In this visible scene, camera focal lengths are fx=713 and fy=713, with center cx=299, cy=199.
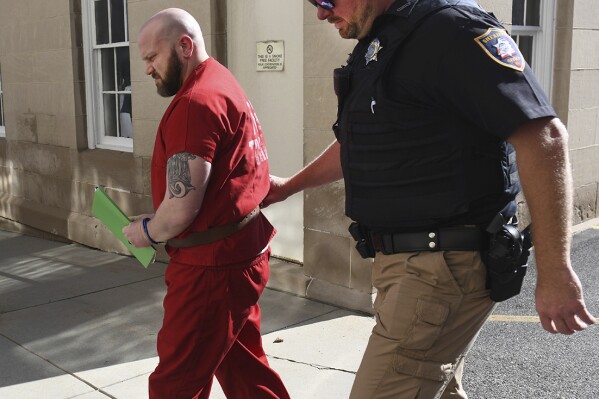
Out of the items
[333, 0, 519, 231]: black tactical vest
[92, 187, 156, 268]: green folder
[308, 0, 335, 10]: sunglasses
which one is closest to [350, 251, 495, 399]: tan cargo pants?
[333, 0, 519, 231]: black tactical vest

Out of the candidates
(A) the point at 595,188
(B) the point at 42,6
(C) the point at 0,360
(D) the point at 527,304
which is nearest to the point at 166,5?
(B) the point at 42,6

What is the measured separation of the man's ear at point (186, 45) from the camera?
287 centimetres

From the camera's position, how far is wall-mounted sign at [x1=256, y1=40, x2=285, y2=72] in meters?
5.71

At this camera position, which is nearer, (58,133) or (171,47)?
(171,47)

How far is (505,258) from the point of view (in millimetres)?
2006

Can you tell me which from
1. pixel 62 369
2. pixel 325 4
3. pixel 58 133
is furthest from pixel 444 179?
pixel 58 133

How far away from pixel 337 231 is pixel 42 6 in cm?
522

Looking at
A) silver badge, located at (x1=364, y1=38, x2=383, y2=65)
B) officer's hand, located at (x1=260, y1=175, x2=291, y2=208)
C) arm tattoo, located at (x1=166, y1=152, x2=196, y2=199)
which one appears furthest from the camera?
officer's hand, located at (x1=260, y1=175, x2=291, y2=208)

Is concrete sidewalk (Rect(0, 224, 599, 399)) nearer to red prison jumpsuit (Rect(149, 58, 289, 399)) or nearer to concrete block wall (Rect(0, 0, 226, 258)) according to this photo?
red prison jumpsuit (Rect(149, 58, 289, 399))

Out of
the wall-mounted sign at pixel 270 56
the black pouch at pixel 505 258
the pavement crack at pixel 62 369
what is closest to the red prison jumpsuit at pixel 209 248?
the black pouch at pixel 505 258

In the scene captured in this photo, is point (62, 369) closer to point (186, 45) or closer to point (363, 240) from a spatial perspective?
point (186, 45)

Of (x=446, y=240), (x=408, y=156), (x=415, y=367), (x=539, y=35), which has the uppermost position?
(x=539, y=35)

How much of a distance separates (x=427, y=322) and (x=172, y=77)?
1.51 m

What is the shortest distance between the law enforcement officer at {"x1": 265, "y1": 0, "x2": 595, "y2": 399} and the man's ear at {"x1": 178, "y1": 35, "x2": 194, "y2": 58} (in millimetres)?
854
